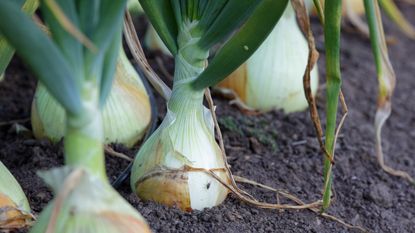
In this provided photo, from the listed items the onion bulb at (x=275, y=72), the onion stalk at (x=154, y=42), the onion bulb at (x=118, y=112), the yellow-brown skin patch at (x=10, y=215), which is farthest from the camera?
the onion stalk at (x=154, y=42)

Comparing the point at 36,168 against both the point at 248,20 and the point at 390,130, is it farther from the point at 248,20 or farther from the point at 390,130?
the point at 390,130

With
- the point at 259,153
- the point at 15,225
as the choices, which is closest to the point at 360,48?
the point at 259,153

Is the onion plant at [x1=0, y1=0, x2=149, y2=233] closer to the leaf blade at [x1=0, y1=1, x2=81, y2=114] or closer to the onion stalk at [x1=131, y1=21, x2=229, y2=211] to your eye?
the leaf blade at [x1=0, y1=1, x2=81, y2=114]

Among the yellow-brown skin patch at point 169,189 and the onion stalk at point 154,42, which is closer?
the yellow-brown skin patch at point 169,189

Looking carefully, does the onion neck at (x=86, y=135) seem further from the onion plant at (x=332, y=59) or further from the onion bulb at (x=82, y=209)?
the onion plant at (x=332, y=59)

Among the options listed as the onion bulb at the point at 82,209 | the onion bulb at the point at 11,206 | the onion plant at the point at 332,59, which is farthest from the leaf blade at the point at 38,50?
the onion plant at the point at 332,59

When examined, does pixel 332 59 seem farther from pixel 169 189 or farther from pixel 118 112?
pixel 118 112

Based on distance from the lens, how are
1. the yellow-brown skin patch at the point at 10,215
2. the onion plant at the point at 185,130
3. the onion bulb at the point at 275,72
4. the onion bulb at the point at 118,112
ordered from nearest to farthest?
the yellow-brown skin patch at the point at 10,215 → the onion plant at the point at 185,130 → the onion bulb at the point at 118,112 → the onion bulb at the point at 275,72
